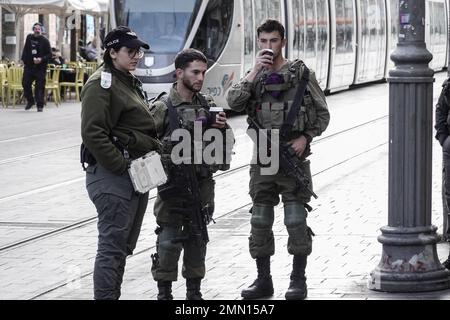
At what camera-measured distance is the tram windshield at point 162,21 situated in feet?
75.3

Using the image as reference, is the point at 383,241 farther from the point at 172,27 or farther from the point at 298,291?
the point at 172,27

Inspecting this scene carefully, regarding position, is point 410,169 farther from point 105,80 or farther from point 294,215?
point 105,80

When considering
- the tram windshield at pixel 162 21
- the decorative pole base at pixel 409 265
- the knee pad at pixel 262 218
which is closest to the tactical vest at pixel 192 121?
the knee pad at pixel 262 218

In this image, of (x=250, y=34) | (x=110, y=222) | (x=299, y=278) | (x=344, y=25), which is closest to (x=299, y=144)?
(x=299, y=278)

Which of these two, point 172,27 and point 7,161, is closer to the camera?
point 7,161

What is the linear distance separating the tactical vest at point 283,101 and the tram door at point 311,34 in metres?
20.1

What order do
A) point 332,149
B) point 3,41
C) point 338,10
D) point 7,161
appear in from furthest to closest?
1. point 3,41
2. point 338,10
3. point 332,149
4. point 7,161

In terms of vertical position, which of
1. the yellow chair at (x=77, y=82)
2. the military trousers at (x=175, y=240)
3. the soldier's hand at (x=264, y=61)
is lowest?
the military trousers at (x=175, y=240)

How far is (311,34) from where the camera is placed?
2986 centimetres

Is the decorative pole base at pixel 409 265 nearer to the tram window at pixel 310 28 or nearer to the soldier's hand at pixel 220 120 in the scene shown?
the soldier's hand at pixel 220 120

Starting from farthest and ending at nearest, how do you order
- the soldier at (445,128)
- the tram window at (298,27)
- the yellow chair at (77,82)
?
the yellow chair at (77,82), the tram window at (298,27), the soldier at (445,128)
